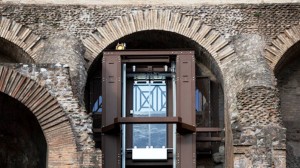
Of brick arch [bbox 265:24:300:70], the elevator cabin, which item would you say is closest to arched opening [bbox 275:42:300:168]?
brick arch [bbox 265:24:300:70]

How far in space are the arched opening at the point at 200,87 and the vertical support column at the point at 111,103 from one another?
1.80ft

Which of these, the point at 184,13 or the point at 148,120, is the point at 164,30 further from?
the point at 148,120

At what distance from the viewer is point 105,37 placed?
20859mm

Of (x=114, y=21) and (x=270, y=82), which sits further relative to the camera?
(x=114, y=21)

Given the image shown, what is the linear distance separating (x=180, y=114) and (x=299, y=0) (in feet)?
12.7

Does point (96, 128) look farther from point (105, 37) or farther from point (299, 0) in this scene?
point (299, 0)

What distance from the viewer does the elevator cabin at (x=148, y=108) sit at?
64.7 feet

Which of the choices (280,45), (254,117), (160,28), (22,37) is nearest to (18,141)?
(22,37)

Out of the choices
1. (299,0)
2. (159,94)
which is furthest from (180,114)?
(299,0)

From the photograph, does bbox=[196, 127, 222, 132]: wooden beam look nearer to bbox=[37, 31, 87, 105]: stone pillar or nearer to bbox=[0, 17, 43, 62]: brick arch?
bbox=[37, 31, 87, 105]: stone pillar

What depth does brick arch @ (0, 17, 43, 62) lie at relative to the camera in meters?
20.6

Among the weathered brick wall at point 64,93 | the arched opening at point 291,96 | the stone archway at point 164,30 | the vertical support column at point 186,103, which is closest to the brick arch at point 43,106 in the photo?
the weathered brick wall at point 64,93

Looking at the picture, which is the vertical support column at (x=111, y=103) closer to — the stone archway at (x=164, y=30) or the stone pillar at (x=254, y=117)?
the stone archway at (x=164, y=30)

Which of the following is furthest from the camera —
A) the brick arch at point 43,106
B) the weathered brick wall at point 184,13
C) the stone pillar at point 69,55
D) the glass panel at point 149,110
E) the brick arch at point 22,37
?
the weathered brick wall at point 184,13
